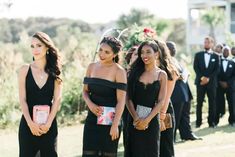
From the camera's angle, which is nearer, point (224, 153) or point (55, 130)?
point (55, 130)

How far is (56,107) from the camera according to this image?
6137 millimetres

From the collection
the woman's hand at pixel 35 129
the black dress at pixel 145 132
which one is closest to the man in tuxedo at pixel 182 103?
the black dress at pixel 145 132

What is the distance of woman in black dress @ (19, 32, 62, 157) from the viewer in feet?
19.7

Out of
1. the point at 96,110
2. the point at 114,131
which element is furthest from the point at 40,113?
the point at 114,131

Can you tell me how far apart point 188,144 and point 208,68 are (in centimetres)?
274

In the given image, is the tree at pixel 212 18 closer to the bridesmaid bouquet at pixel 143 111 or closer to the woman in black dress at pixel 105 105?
the bridesmaid bouquet at pixel 143 111

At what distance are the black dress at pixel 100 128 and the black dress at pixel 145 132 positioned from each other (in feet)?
1.42

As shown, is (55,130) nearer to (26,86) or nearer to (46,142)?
(46,142)

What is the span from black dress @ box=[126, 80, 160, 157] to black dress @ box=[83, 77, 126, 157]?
434 mm

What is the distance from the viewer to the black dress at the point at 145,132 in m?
6.54

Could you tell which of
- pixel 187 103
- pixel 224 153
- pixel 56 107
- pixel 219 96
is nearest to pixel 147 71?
pixel 56 107

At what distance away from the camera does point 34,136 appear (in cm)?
602

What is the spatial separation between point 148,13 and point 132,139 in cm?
5473

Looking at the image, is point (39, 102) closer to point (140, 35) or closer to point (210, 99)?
point (140, 35)
